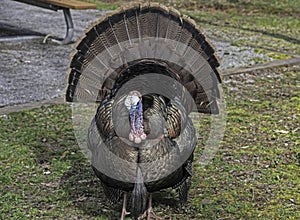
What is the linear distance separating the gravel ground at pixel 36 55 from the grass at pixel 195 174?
0.83m

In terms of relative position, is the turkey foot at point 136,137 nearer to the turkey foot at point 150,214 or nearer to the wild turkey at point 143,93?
the wild turkey at point 143,93

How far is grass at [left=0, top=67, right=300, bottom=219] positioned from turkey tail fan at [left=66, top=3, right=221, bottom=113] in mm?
725

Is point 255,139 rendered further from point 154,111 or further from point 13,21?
point 13,21

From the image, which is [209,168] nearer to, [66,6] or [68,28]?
[66,6]

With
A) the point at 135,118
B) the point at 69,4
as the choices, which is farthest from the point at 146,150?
the point at 69,4

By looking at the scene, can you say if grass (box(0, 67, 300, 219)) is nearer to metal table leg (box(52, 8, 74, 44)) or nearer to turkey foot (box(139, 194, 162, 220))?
turkey foot (box(139, 194, 162, 220))

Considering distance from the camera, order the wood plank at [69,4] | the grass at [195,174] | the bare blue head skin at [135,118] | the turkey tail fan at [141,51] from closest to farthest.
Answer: the bare blue head skin at [135,118], the grass at [195,174], the turkey tail fan at [141,51], the wood plank at [69,4]

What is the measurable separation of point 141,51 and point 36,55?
498 cm

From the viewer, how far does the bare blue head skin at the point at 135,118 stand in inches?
161

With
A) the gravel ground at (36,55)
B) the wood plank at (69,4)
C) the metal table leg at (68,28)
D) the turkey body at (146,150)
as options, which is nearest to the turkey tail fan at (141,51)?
the turkey body at (146,150)

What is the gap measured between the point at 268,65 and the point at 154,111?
17.8 ft

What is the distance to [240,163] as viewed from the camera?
580 cm

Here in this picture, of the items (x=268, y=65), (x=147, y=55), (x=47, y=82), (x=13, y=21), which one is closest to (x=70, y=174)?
(x=147, y=55)

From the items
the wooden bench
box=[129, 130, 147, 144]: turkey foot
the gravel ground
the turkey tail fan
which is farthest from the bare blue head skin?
the wooden bench
